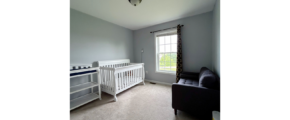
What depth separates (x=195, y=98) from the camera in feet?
4.10

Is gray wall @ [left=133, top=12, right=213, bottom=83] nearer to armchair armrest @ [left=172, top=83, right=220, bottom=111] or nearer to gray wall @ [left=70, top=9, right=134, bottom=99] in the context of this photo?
gray wall @ [left=70, top=9, right=134, bottom=99]

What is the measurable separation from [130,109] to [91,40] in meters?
2.02

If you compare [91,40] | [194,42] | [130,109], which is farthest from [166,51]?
[91,40]

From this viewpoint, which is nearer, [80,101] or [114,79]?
[80,101]

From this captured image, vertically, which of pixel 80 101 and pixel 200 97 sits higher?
pixel 200 97

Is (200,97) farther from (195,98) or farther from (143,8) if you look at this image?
(143,8)

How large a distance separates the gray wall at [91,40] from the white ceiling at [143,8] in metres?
0.22

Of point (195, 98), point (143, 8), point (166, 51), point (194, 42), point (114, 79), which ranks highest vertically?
point (143, 8)

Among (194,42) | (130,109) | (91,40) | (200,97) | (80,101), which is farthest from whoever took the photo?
(194,42)

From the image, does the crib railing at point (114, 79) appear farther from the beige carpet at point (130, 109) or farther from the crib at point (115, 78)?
the beige carpet at point (130, 109)

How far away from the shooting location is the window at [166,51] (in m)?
2.79
